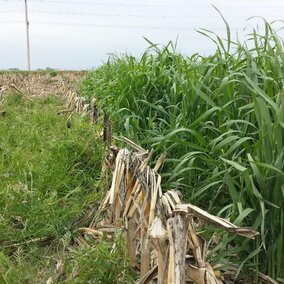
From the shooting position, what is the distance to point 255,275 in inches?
65.0

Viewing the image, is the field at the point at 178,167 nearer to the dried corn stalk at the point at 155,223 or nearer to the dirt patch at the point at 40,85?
the dried corn stalk at the point at 155,223

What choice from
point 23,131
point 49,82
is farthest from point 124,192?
point 49,82

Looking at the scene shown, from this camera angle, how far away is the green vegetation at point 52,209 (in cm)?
169

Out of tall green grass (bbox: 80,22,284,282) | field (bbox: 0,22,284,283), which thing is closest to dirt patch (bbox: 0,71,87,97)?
field (bbox: 0,22,284,283)

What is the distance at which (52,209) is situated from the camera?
2.48 m

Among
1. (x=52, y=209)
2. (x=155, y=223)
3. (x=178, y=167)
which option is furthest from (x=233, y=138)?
(x=52, y=209)

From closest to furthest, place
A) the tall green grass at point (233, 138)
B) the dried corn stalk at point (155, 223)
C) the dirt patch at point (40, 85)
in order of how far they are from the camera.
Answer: the dried corn stalk at point (155, 223) → the tall green grass at point (233, 138) → the dirt patch at point (40, 85)

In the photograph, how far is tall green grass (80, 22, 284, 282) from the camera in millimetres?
1637

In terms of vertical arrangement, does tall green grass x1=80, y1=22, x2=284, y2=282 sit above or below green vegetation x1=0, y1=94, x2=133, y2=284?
above

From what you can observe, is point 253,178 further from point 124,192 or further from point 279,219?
point 124,192

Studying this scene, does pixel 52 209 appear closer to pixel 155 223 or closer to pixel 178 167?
pixel 178 167

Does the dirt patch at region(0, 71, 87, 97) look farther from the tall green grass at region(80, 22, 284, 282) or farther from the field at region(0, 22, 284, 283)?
the tall green grass at region(80, 22, 284, 282)

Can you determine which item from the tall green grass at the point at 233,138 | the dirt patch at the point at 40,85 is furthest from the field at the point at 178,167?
the dirt patch at the point at 40,85

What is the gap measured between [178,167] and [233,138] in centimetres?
31
